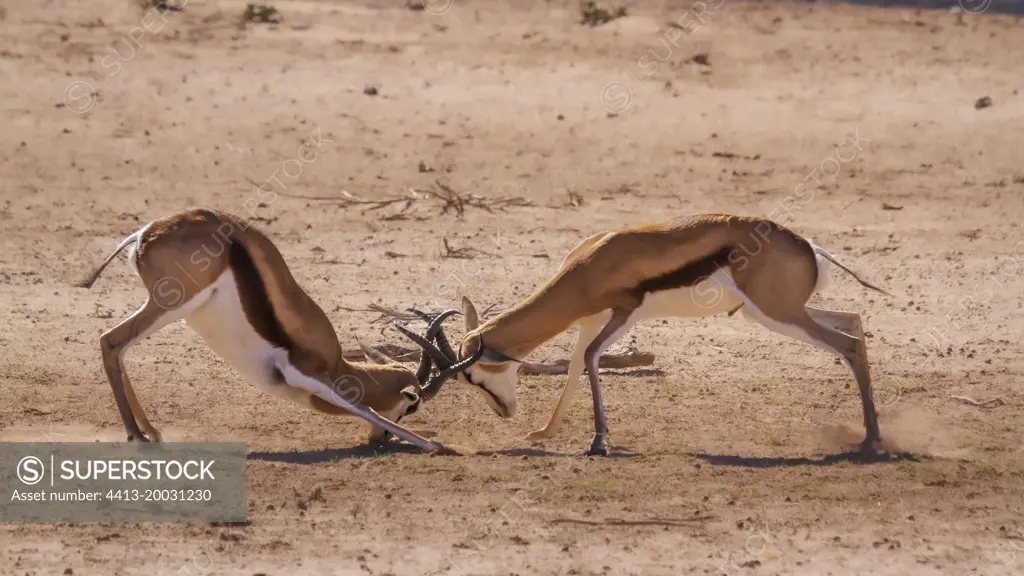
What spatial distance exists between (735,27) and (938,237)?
25.8ft

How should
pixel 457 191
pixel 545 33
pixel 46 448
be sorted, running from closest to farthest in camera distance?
pixel 46 448 < pixel 457 191 < pixel 545 33

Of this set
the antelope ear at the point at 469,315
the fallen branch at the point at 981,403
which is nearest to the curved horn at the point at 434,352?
the antelope ear at the point at 469,315

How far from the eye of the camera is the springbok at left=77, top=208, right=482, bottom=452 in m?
10.0

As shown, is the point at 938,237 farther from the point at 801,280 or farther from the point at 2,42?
the point at 2,42

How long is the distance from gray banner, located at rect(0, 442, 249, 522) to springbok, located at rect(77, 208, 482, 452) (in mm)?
325

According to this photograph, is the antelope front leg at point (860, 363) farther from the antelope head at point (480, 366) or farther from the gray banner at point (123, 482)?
the gray banner at point (123, 482)

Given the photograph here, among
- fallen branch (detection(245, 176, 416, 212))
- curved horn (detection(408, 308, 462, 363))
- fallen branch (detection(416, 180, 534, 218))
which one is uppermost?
curved horn (detection(408, 308, 462, 363))

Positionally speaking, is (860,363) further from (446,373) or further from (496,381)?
(446,373)

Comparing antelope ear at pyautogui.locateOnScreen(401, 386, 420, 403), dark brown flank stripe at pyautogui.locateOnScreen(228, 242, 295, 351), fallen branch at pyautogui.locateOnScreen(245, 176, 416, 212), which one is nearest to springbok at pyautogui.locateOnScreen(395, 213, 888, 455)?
antelope ear at pyautogui.locateOnScreen(401, 386, 420, 403)

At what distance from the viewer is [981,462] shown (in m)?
10.3

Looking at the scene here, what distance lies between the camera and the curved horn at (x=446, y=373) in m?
10.9

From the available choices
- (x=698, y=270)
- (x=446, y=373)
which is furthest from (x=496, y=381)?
(x=698, y=270)

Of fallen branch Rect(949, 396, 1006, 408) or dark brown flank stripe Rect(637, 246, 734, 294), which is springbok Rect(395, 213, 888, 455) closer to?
dark brown flank stripe Rect(637, 246, 734, 294)

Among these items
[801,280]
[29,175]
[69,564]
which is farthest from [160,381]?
[29,175]
